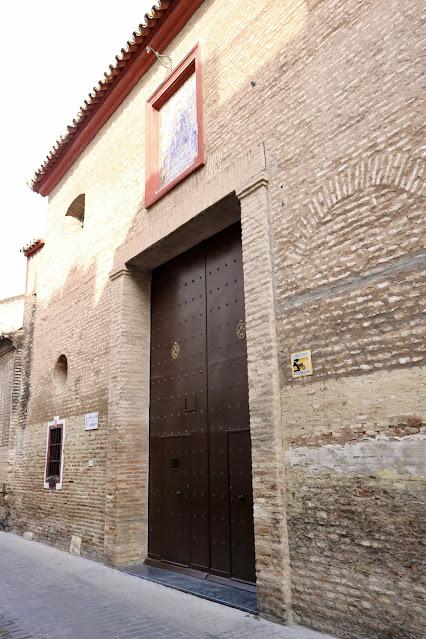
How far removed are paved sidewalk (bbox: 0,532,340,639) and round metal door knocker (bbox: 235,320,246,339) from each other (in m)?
2.74

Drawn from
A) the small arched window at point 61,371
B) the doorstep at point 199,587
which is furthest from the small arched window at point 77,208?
the doorstep at point 199,587

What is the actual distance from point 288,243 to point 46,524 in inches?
261

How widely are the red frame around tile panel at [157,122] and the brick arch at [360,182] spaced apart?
213 cm

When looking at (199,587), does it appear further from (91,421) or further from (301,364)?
(91,421)

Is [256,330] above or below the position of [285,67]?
below

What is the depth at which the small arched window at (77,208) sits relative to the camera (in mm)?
9766

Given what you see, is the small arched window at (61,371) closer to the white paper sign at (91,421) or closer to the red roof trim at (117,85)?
the white paper sign at (91,421)

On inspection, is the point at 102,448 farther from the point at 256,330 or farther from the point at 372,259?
the point at 372,259

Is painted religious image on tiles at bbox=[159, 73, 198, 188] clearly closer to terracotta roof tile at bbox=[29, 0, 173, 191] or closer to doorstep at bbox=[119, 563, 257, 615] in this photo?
terracotta roof tile at bbox=[29, 0, 173, 191]

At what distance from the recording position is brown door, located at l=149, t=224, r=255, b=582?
5410 mm

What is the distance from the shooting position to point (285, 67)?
16.8ft

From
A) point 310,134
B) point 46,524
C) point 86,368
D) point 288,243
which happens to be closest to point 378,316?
point 288,243

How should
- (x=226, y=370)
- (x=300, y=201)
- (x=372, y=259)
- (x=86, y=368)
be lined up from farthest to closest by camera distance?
(x=86, y=368) → (x=226, y=370) → (x=300, y=201) → (x=372, y=259)

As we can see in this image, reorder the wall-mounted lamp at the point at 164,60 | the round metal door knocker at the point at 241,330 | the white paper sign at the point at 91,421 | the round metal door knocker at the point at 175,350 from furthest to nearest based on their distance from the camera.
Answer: the white paper sign at the point at 91,421 < the wall-mounted lamp at the point at 164,60 < the round metal door knocker at the point at 175,350 < the round metal door knocker at the point at 241,330
